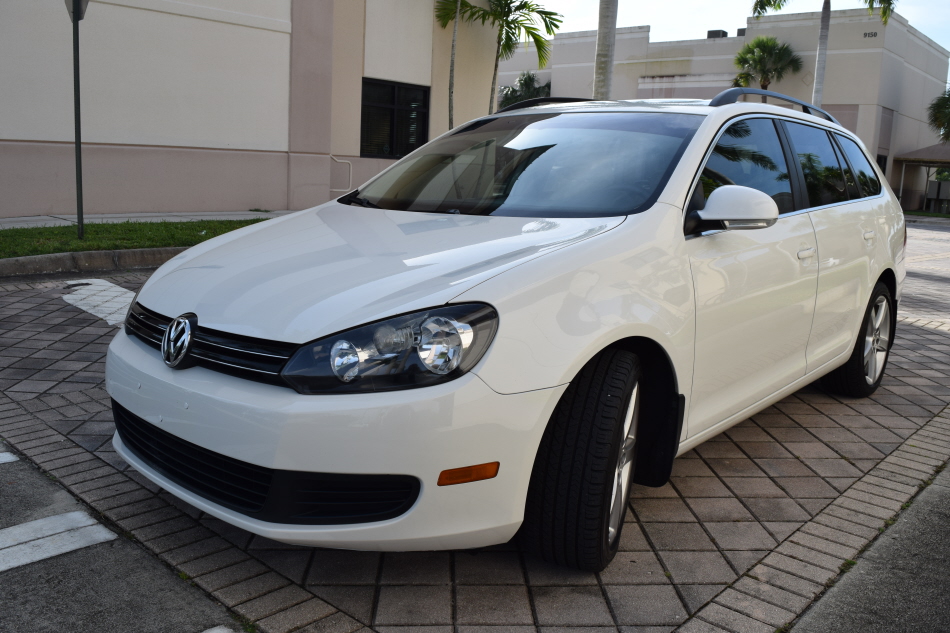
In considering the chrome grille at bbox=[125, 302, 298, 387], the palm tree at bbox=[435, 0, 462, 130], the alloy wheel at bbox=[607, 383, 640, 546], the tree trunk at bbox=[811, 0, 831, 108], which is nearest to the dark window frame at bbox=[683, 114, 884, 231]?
the alloy wheel at bbox=[607, 383, 640, 546]

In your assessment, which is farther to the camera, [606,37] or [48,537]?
[606,37]

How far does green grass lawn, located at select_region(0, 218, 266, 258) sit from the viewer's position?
779cm

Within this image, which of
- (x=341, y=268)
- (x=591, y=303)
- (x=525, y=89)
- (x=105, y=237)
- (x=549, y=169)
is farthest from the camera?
(x=525, y=89)

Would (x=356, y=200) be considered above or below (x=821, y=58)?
below

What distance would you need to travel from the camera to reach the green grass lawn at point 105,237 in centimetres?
779

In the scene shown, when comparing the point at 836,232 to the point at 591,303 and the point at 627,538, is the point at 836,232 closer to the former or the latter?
the point at 627,538

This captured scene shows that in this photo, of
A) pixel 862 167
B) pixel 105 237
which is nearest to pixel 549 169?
pixel 862 167

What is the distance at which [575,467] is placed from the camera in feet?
8.02

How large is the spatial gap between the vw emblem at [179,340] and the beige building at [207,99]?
9.57 metres

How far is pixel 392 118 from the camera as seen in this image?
16297 mm

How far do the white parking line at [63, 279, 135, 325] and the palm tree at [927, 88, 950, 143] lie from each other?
41.9 metres

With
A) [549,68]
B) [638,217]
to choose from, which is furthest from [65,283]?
[549,68]

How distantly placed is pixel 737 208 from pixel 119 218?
1006 cm

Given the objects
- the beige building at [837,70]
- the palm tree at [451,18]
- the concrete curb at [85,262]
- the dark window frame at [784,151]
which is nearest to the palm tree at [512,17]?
the palm tree at [451,18]
